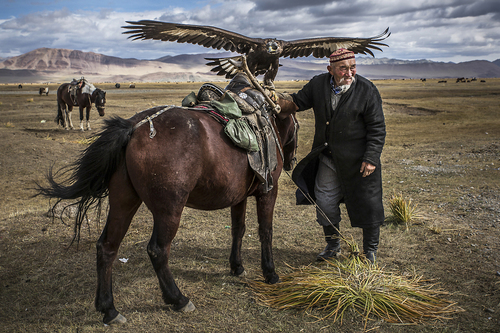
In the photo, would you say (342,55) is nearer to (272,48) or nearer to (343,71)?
(343,71)

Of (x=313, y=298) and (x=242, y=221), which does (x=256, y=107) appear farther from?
(x=313, y=298)

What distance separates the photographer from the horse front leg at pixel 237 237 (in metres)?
3.80

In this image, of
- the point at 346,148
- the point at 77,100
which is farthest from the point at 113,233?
the point at 77,100

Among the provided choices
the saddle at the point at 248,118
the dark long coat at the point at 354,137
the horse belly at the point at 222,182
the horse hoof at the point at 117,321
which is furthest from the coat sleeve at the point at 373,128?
the horse hoof at the point at 117,321

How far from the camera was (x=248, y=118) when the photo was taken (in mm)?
3324

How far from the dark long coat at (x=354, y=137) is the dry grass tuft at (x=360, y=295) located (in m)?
0.57

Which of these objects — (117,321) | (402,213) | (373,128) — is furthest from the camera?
(402,213)

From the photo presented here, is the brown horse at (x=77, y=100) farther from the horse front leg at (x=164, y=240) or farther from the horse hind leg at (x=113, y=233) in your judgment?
the horse front leg at (x=164, y=240)

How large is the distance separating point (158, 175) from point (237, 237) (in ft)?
4.94

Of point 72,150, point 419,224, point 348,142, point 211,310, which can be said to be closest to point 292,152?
point 348,142

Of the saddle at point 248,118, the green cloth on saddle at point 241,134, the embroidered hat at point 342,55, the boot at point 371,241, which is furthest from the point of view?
the boot at point 371,241

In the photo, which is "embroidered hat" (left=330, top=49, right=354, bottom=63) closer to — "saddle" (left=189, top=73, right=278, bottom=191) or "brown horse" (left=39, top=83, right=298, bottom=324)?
"saddle" (left=189, top=73, right=278, bottom=191)

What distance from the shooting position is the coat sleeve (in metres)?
3.46

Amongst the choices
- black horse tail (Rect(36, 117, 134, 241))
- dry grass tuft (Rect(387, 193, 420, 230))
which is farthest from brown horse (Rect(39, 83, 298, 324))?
dry grass tuft (Rect(387, 193, 420, 230))
